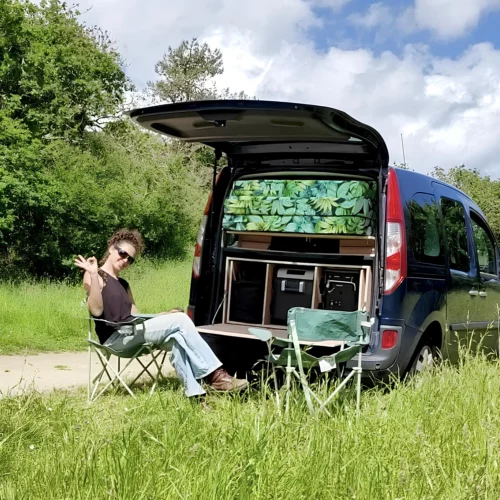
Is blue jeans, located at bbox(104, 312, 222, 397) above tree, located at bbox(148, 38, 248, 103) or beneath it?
beneath

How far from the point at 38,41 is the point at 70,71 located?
2422 mm

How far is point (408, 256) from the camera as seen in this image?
5570 millimetres

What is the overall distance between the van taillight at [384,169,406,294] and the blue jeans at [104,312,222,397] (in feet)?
4.72

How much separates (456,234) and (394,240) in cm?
146

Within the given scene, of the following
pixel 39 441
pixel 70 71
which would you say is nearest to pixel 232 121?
pixel 39 441

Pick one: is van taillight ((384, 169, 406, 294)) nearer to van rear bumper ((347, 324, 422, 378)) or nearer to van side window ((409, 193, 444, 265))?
van side window ((409, 193, 444, 265))

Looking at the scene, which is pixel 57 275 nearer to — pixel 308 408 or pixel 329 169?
pixel 329 169

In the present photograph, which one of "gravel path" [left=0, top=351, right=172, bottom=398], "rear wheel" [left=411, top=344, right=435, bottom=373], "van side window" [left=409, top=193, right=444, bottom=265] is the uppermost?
"van side window" [left=409, top=193, right=444, bottom=265]

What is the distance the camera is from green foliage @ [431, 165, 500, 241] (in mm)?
45344

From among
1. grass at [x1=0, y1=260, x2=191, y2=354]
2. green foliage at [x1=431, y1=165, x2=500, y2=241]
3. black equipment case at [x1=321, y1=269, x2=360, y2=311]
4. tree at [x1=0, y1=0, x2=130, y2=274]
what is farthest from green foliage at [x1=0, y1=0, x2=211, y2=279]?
green foliage at [x1=431, y1=165, x2=500, y2=241]

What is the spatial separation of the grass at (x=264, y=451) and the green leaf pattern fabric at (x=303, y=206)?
1.65 meters

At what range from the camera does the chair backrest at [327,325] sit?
5.30 metres

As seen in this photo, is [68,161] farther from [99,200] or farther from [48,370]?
[48,370]

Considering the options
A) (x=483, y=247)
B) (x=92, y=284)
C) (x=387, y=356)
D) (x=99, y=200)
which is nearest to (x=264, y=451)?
(x=387, y=356)
